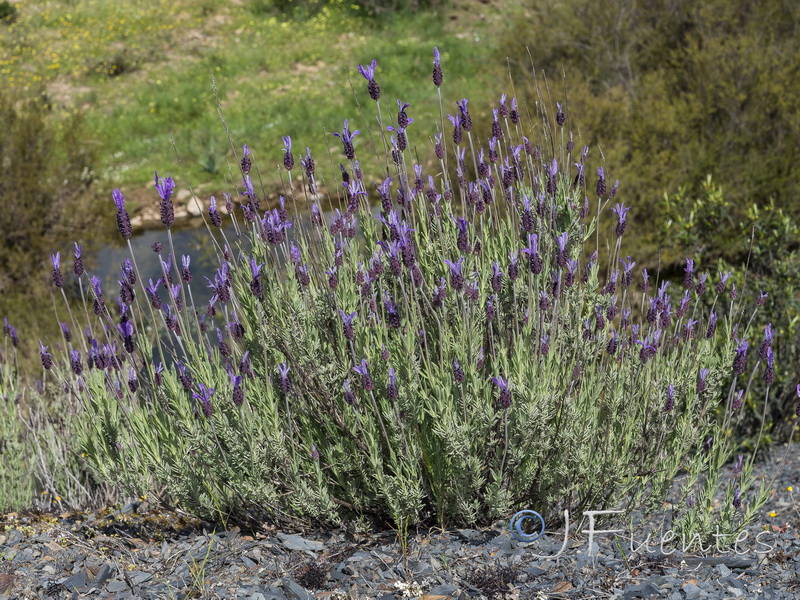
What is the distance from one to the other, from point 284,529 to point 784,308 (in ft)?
11.4

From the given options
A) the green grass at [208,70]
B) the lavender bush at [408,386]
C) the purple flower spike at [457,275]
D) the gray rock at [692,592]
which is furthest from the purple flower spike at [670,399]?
the green grass at [208,70]

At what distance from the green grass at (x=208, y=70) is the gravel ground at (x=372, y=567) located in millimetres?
9904

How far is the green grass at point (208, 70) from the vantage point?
45.0ft

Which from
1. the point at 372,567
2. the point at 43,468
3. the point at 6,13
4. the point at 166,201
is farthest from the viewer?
the point at 6,13

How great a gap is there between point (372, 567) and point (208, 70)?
15454 mm

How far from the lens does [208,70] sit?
16.6 m

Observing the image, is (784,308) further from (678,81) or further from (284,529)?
(678,81)

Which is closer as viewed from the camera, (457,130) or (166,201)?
(166,201)

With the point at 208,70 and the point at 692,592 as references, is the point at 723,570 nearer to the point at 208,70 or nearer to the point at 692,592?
the point at 692,592

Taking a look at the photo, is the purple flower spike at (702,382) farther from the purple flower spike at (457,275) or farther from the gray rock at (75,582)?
the gray rock at (75,582)

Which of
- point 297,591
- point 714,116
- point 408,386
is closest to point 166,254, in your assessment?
point 714,116

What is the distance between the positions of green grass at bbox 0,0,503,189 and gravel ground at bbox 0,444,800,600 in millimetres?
9904

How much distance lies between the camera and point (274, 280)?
3.03 metres

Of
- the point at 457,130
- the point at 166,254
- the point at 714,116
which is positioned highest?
the point at 457,130
